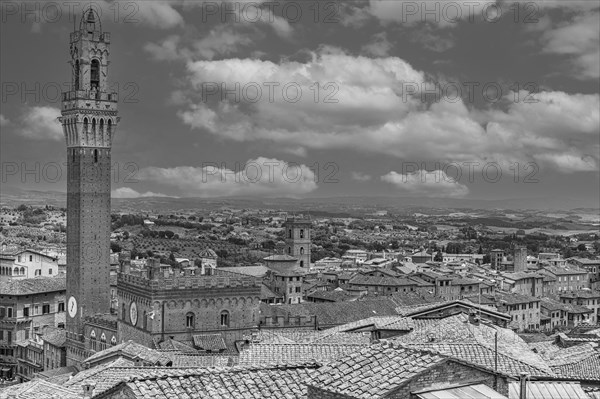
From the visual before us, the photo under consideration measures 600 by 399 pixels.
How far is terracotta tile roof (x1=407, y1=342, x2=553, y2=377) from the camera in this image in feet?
50.1

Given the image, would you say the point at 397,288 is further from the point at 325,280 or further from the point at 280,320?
the point at 280,320

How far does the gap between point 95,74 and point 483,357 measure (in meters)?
50.5

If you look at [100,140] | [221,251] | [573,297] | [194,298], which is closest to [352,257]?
[221,251]

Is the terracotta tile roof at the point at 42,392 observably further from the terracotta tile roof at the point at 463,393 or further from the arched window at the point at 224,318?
the arched window at the point at 224,318

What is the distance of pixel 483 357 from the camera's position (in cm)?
1659

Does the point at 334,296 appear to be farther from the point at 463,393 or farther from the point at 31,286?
the point at 463,393

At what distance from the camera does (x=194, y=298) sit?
4881cm

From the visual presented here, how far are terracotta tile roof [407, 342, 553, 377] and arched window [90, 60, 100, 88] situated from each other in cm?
4899

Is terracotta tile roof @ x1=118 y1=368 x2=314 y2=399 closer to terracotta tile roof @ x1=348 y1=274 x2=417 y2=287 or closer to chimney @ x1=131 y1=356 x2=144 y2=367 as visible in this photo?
chimney @ x1=131 y1=356 x2=144 y2=367

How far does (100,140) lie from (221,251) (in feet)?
320

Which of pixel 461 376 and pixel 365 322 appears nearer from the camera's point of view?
pixel 461 376

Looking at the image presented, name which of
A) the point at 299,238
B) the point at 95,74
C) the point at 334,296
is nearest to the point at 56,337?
the point at 95,74

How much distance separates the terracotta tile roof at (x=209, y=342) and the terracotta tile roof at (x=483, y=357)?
1196 inches

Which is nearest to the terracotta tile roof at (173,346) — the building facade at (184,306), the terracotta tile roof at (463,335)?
the building facade at (184,306)
